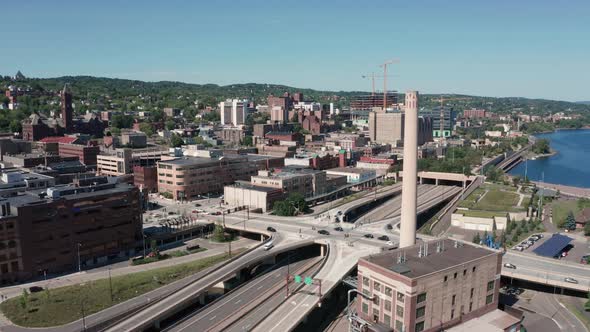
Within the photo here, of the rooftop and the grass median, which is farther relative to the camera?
the grass median

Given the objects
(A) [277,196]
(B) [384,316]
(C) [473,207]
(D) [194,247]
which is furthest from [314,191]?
(B) [384,316]

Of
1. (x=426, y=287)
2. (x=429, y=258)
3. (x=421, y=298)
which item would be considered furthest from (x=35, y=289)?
(x=429, y=258)

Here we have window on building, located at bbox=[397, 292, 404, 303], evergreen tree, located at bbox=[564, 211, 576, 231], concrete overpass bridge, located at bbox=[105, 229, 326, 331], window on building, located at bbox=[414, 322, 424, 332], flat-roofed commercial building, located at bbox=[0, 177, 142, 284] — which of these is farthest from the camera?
evergreen tree, located at bbox=[564, 211, 576, 231]

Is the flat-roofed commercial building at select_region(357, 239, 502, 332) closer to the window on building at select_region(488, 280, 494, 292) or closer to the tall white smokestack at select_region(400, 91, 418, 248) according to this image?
the window on building at select_region(488, 280, 494, 292)

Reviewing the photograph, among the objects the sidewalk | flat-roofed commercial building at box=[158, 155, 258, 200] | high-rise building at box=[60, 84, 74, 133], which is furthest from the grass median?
high-rise building at box=[60, 84, 74, 133]

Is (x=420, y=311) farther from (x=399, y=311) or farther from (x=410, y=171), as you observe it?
(x=410, y=171)

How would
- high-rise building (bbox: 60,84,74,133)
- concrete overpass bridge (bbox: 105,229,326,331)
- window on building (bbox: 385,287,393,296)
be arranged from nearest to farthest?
concrete overpass bridge (bbox: 105,229,326,331) → window on building (bbox: 385,287,393,296) → high-rise building (bbox: 60,84,74,133)
